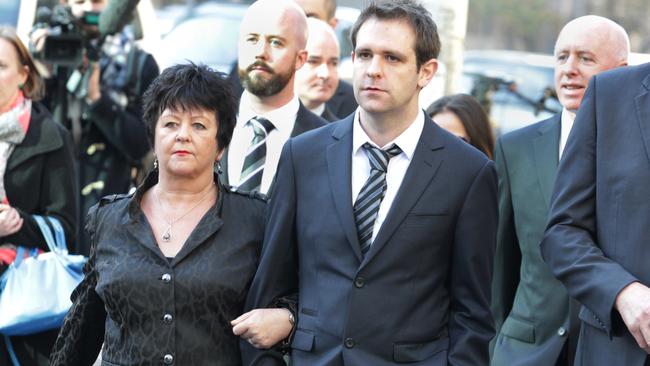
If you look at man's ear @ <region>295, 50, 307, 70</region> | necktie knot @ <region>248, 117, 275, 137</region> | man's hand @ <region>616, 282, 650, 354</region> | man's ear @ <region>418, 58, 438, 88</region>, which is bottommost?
necktie knot @ <region>248, 117, 275, 137</region>

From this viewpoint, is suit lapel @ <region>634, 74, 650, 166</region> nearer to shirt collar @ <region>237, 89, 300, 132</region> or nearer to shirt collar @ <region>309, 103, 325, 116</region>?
shirt collar @ <region>237, 89, 300, 132</region>

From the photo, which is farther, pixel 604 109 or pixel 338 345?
pixel 338 345

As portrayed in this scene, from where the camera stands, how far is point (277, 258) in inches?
189

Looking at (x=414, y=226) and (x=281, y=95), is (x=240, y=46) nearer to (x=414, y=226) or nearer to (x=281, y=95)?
(x=281, y=95)

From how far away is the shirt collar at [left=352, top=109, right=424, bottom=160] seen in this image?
4.79 metres

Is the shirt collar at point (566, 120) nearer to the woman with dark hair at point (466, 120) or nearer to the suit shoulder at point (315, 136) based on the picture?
the woman with dark hair at point (466, 120)

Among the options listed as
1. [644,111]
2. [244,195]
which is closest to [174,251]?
[244,195]

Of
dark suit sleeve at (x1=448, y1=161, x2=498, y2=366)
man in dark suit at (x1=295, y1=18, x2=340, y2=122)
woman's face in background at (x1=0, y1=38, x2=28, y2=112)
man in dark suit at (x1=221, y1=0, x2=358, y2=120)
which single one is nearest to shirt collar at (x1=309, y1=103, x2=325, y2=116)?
man in dark suit at (x1=295, y1=18, x2=340, y2=122)

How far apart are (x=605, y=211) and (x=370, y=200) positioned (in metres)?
0.89

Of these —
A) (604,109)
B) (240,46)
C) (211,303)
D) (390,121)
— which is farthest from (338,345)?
(240,46)

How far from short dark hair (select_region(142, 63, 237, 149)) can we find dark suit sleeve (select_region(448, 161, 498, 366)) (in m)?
1.07

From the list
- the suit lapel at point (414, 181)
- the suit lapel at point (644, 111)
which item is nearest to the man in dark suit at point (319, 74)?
the suit lapel at point (414, 181)

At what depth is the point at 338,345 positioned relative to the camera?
4.62 metres

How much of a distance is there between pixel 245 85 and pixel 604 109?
225 centimetres
